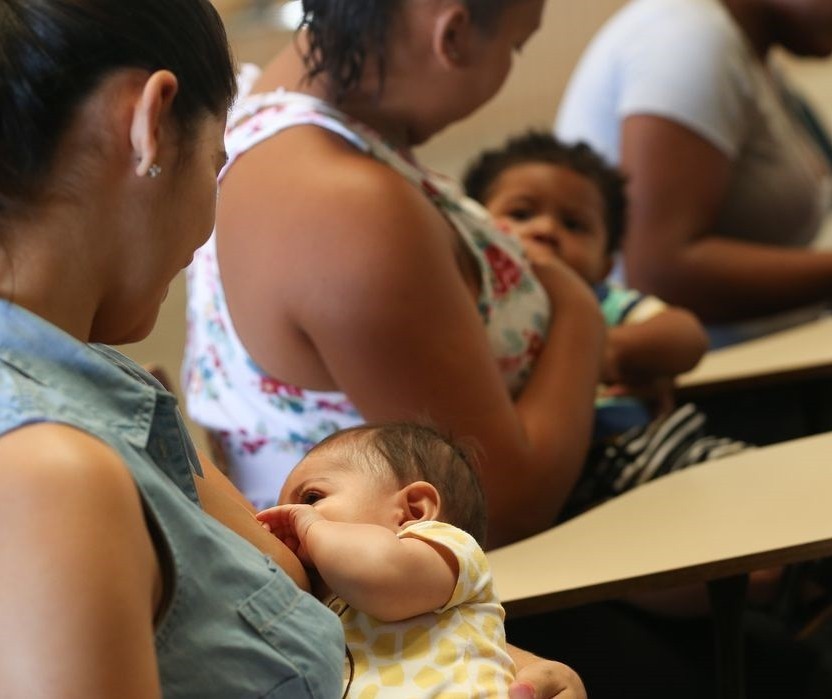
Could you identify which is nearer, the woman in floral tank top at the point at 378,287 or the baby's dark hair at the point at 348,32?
the woman in floral tank top at the point at 378,287

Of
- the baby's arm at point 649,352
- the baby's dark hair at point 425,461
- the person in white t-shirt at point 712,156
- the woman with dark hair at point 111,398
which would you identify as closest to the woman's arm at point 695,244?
the person in white t-shirt at point 712,156

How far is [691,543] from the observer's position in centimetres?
129

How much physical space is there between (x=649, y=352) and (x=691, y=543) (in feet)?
2.68

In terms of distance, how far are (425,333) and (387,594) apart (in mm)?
459

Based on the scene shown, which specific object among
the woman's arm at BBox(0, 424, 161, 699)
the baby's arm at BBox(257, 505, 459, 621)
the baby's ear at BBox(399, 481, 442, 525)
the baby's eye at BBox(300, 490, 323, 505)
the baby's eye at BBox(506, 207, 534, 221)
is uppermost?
the woman's arm at BBox(0, 424, 161, 699)

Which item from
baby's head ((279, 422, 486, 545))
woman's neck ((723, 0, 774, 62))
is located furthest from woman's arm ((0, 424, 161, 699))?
woman's neck ((723, 0, 774, 62))

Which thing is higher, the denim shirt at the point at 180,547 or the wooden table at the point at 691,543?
the denim shirt at the point at 180,547

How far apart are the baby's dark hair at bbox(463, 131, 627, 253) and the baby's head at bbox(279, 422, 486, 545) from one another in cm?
130

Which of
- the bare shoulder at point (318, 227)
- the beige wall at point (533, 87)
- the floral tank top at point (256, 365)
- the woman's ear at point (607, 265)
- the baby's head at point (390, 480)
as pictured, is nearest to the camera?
the baby's head at point (390, 480)

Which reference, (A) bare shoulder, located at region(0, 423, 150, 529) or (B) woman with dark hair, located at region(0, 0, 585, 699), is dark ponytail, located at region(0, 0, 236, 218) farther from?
(A) bare shoulder, located at region(0, 423, 150, 529)

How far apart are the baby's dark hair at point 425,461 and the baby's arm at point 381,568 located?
139 mm

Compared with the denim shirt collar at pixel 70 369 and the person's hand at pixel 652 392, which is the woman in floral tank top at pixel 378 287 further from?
the denim shirt collar at pixel 70 369

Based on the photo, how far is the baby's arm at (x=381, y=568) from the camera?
978 millimetres

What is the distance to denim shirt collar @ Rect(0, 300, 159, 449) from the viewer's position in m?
0.74
